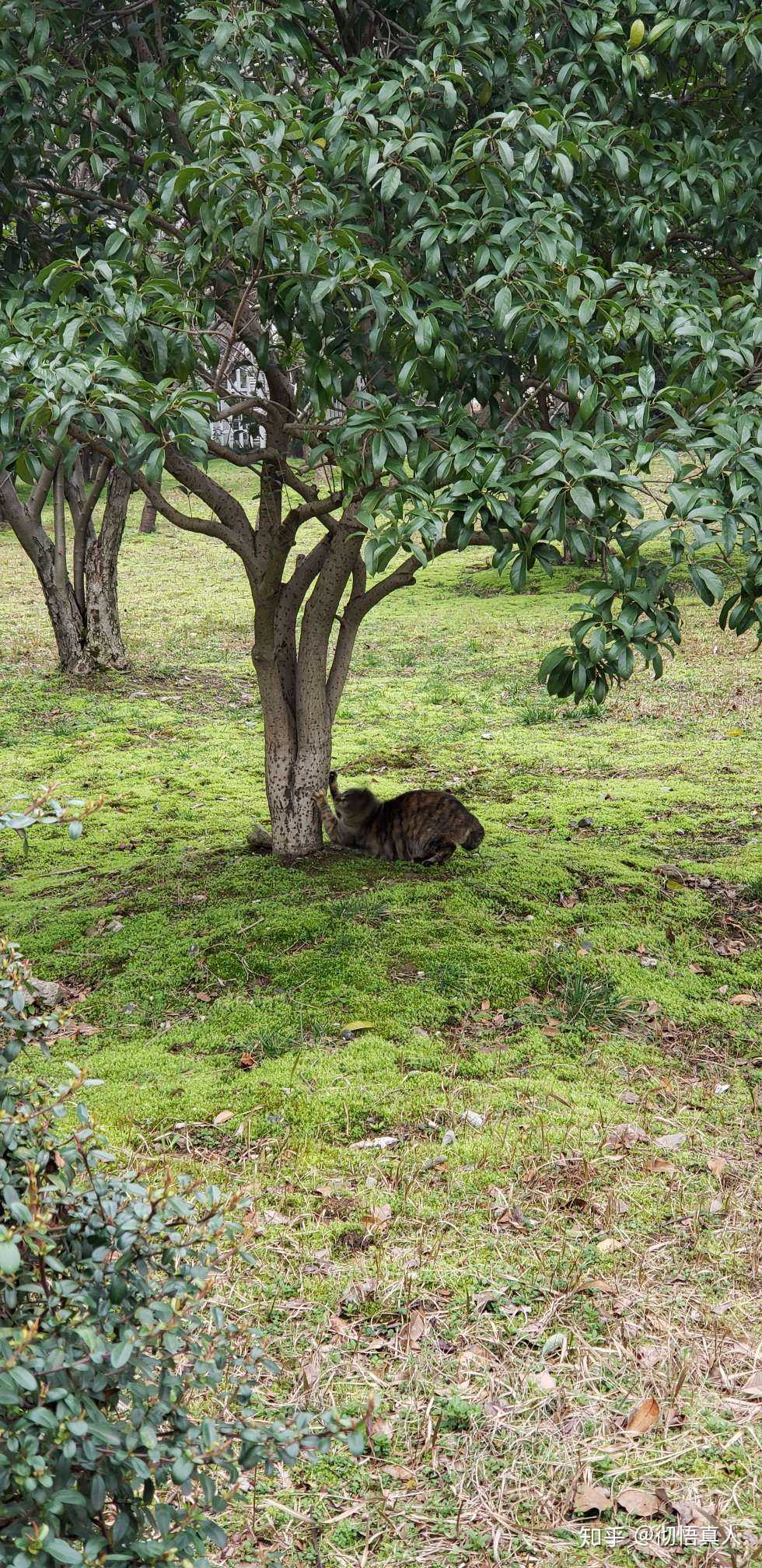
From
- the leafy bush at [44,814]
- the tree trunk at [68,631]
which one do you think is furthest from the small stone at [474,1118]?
the tree trunk at [68,631]

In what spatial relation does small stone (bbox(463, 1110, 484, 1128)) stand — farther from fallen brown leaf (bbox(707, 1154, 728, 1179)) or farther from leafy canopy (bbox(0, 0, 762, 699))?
leafy canopy (bbox(0, 0, 762, 699))

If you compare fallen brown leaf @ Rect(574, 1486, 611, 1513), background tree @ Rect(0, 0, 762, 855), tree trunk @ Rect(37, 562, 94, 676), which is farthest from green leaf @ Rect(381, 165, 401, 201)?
tree trunk @ Rect(37, 562, 94, 676)

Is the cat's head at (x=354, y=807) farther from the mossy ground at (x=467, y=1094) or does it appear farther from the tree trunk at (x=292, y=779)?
the mossy ground at (x=467, y=1094)

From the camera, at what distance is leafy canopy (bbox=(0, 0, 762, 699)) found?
4027mm

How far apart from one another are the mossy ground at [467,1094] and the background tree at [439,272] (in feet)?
5.53

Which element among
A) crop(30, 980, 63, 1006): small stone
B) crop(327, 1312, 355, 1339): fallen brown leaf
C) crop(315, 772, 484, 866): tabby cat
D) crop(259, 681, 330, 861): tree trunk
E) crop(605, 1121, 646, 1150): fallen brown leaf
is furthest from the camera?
crop(315, 772, 484, 866): tabby cat

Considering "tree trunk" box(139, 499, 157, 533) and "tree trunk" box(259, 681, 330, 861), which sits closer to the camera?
"tree trunk" box(259, 681, 330, 861)

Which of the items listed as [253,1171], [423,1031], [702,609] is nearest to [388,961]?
[423,1031]

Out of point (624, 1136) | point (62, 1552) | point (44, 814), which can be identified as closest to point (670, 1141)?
point (624, 1136)

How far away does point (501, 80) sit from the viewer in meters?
5.00

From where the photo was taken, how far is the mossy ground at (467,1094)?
285cm

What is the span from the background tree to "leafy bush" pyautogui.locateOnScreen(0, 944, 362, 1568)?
2.52m

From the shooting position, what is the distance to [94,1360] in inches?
66.2

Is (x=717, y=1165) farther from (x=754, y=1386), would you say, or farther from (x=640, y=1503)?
(x=640, y=1503)
